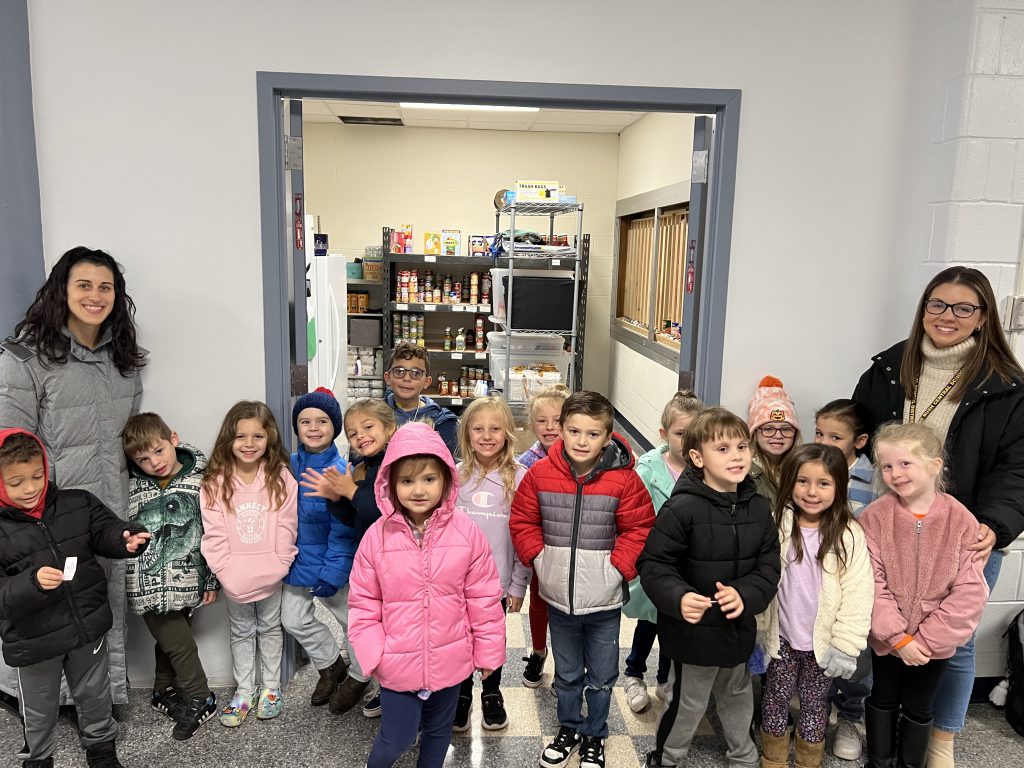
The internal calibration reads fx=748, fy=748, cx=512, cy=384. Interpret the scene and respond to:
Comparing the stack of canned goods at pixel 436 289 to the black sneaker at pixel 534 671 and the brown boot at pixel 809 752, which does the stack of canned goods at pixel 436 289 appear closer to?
the black sneaker at pixel 534 671

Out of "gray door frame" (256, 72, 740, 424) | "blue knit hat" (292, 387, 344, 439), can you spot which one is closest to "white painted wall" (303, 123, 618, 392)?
"gray door frame" (256, 72, 740, 424)

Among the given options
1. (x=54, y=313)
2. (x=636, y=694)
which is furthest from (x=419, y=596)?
(x=54, y=313)

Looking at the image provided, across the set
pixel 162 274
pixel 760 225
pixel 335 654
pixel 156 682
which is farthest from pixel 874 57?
pixel 156 682

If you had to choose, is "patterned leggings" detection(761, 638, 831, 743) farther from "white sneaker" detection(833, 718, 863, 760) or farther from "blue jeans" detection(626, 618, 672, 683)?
"blue jeans" detection(626, 618, 672, 683)

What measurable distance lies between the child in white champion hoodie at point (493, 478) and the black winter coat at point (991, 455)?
4.58ft

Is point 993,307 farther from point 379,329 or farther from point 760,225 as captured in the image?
point 379,329

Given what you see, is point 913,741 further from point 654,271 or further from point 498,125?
point 498,125

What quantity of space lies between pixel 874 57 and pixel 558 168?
488cm

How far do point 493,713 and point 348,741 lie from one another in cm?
51

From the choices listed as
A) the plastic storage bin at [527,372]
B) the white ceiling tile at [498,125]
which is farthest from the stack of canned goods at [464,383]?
the white ceiling tile at [498,125]

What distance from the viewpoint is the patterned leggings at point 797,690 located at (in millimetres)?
2338

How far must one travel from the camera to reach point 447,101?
265cm

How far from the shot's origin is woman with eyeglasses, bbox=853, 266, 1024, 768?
2268mm

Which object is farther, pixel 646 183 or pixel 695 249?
pixel 646 183
